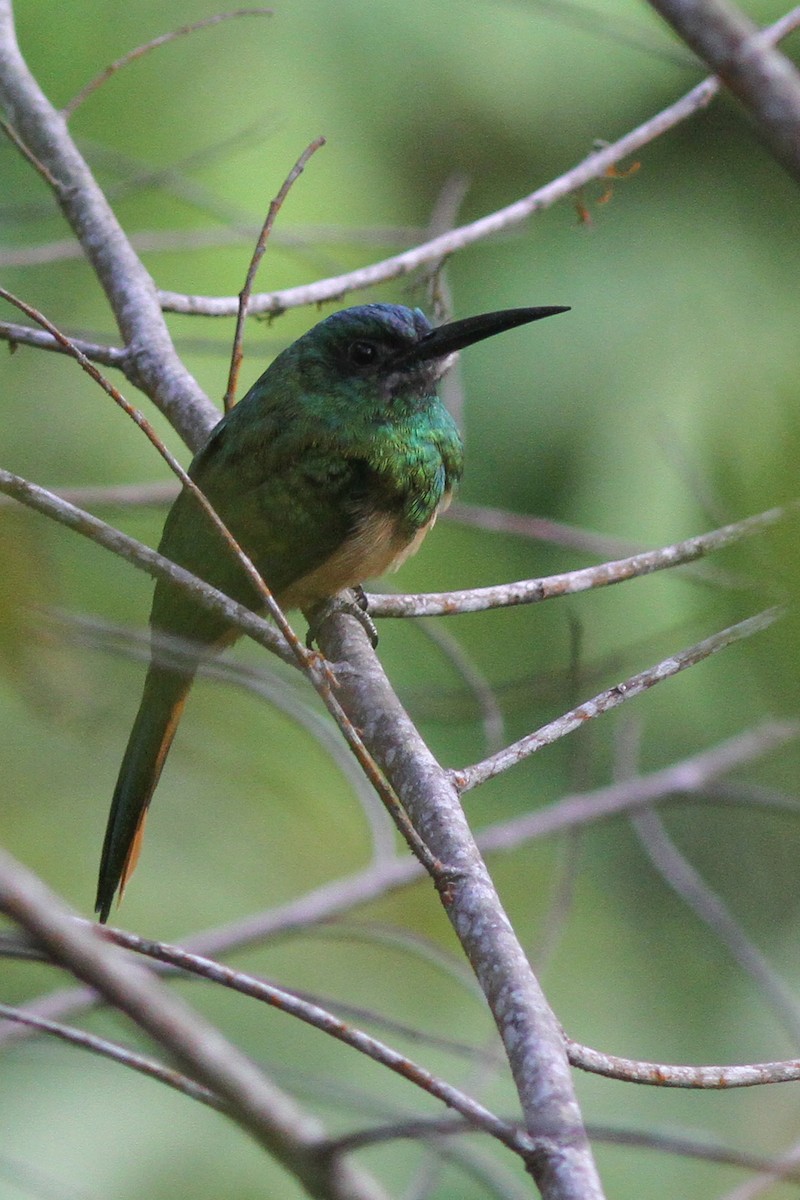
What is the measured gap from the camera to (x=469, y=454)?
13.3 feet

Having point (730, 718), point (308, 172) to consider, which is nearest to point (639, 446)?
point (730, 718)

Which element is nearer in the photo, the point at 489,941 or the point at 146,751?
the point at 489,941

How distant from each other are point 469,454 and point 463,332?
198 cm

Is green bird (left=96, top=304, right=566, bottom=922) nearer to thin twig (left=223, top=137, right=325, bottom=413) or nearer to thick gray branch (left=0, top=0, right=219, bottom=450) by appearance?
thick gray branch (left=0, top=0, right=219, bottom=450)

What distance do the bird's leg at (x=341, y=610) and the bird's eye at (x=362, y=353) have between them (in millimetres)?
406

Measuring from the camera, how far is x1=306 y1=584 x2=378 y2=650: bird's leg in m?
1.91

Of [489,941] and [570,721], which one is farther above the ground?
[570,721]

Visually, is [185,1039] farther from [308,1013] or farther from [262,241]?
[262,241]

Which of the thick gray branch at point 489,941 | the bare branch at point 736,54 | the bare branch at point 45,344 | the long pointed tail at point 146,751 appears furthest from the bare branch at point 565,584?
the bare branch at point 736,54

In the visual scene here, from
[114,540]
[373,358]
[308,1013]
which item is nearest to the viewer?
[308,1013]

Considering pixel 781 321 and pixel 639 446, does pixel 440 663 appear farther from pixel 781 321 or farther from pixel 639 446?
pixel 781 321

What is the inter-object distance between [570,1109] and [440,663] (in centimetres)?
308

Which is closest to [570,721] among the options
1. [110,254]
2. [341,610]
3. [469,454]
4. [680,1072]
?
[680,1072]

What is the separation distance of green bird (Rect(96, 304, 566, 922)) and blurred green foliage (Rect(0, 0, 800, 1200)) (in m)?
0.68
